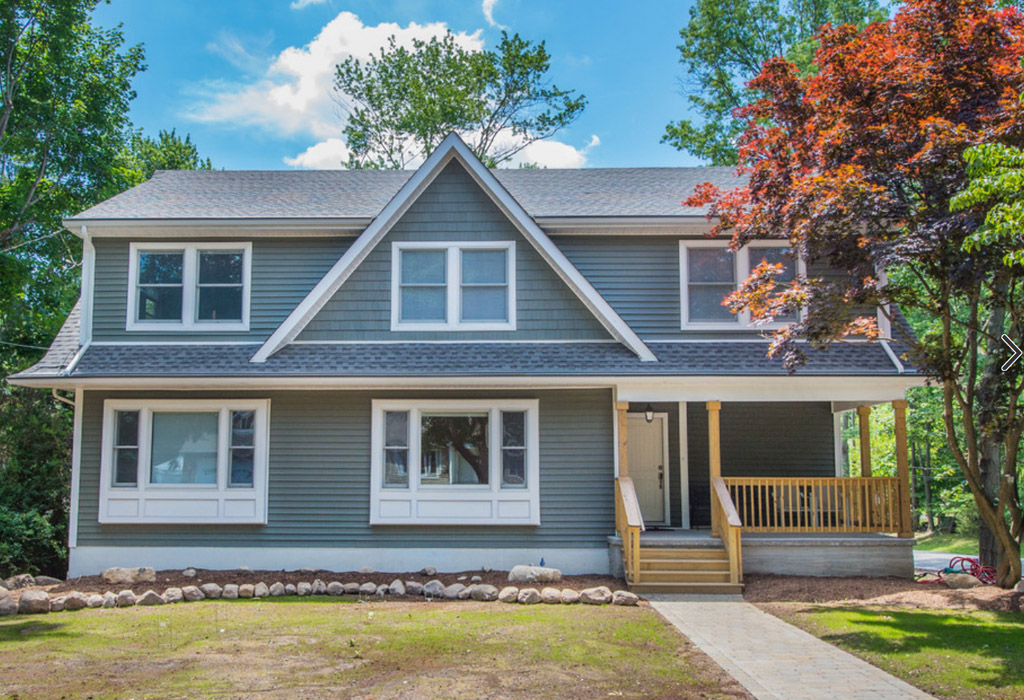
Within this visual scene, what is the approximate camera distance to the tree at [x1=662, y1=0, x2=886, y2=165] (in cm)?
3195

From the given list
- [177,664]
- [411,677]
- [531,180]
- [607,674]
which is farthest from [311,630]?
[531,180]

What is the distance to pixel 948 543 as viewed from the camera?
27906mm

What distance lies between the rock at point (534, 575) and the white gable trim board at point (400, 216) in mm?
3686

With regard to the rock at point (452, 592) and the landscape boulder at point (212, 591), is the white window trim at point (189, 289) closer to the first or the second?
the landscape boulder at point (212, 591)

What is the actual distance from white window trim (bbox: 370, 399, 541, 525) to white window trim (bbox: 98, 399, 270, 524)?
185 centimetres

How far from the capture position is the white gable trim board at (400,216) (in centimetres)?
1384

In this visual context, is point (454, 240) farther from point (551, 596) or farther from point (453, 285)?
point (551, 596)

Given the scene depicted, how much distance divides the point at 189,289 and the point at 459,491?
5864 millimetres

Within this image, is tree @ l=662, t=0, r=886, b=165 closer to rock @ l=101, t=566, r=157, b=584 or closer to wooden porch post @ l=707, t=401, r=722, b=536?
wooden porch post @ l=707, t=401, r=722, b=536

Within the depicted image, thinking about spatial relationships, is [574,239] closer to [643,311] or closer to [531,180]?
[643,311]

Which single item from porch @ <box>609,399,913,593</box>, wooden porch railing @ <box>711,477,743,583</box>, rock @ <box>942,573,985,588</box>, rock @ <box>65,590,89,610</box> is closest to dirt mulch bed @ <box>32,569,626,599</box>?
porch @ <box>609,399,913,593</box>

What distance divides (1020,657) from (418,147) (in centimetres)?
2911

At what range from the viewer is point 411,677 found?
722 centimetres

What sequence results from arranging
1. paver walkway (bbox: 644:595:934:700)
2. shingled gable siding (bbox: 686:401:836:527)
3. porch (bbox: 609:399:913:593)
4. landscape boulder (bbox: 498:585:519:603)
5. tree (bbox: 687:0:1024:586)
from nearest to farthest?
paver walkway (bbox: 644:595:934:700), tree (bbox: 687:0:1024:586), landscape boulder (bbox: 498:585:519:603), porch (bbox: 609:399:913:593), shingled gable siding (bbox: 686:401:836:527)
